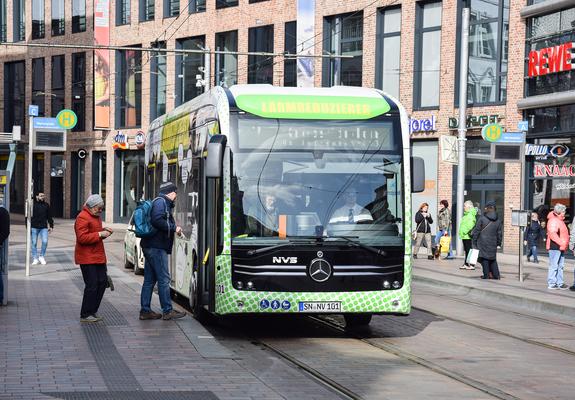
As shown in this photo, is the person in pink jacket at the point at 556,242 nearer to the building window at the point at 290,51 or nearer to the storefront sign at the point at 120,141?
the building window at the point at 290,51

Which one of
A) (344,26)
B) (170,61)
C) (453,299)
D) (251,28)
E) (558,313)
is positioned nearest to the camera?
(558,313)

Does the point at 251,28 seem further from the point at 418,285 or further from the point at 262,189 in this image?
the point at 262,189

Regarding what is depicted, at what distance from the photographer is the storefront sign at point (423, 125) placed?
3391 centimetres

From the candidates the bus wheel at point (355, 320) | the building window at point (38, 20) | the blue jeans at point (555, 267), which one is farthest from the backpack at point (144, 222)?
the building window at point (38, 20)

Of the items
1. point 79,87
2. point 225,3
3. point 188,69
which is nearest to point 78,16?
point 79,87

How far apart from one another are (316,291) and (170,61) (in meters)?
38.3

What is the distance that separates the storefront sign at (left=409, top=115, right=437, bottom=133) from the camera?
33.9 m

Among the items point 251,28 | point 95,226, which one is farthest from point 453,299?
point 251,28

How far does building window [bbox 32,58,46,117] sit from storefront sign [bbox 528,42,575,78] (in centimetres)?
3312

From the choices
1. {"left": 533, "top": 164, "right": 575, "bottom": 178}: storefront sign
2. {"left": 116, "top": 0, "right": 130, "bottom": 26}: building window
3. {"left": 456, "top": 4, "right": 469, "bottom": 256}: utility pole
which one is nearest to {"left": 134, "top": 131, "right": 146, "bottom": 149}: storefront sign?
{"left": 116, "top": 0, "right": 130, "bottom": 26}: building window

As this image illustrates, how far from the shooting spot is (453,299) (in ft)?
58.4

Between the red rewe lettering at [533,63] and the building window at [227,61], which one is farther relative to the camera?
the building window at [227,61]

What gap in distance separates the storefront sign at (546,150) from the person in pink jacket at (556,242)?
10798 millimetres

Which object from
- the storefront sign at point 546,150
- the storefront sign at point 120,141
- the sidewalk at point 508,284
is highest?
the storefront sign at point 120,141
